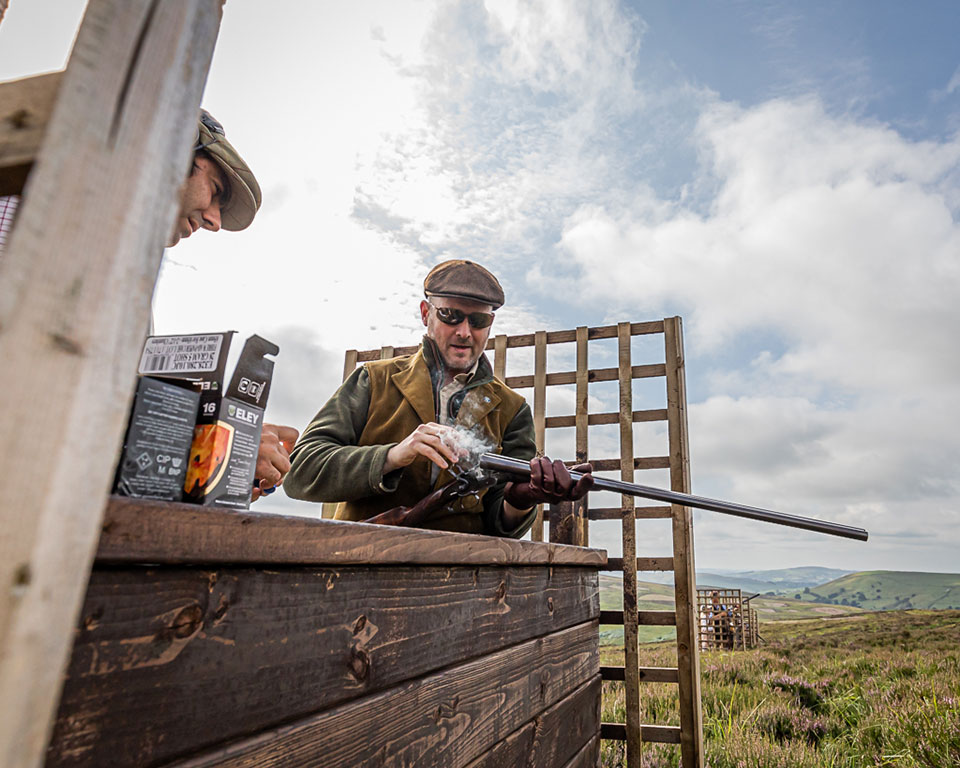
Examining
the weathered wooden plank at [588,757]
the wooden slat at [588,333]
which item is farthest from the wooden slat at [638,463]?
the weathered wooden plank at [588,757]

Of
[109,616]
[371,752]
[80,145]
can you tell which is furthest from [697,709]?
[80,145]

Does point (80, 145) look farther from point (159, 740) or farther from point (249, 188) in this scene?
point (249, 188)

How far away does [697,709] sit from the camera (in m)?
4.61

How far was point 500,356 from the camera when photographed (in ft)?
18.4

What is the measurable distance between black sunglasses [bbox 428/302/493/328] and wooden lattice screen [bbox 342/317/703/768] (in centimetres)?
190

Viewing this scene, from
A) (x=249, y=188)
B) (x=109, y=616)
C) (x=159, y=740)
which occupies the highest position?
(x=249, y=188)

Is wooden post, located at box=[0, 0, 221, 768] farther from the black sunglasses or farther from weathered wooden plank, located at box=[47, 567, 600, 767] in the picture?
the black sunglasses

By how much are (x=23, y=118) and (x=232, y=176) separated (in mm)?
1684

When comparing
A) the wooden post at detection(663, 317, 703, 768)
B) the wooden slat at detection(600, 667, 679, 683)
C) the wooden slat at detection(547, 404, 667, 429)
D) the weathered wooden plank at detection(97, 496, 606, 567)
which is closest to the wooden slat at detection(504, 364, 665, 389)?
the wooden slat at detection(547, 404, 667, 429)

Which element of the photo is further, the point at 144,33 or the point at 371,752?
the point at 371,752

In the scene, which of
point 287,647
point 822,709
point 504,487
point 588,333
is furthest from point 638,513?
point 822,709

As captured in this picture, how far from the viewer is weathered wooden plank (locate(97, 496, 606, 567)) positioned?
718mm

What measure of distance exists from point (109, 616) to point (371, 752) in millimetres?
629

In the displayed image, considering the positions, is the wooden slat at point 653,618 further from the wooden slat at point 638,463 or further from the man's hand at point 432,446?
the man's hand at point 432,446
